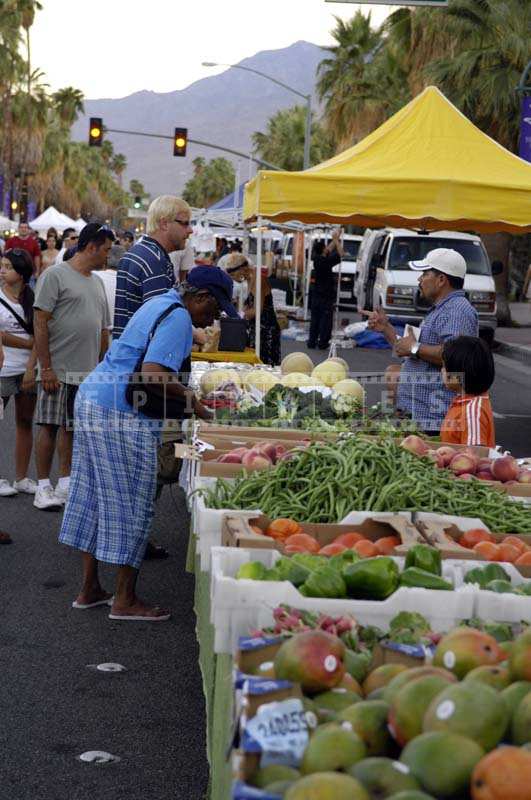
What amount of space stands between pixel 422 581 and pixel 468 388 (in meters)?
2.92

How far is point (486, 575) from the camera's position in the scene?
370 cm

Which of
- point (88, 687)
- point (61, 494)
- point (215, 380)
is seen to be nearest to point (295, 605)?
point (88, 687)

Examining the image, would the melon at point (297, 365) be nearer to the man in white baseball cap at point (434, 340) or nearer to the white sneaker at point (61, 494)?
the man in white baseball cap at point (434, 340)

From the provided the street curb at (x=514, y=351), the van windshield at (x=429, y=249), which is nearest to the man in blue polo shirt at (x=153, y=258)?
the street curb at (x=514, y=351)

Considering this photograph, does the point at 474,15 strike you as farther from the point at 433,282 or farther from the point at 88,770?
the point at 88,770

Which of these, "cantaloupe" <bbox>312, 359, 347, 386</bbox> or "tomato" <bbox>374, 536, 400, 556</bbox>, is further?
"cantaloupe" <bbox>312, 359, 347, 386</bbox>

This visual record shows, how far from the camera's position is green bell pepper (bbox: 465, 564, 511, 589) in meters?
3.69

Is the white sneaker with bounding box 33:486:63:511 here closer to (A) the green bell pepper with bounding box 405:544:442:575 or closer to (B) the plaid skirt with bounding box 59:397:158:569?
(B) the plaid skirt with bounding box 59:397:158:569

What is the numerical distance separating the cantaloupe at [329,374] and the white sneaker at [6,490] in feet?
8.67

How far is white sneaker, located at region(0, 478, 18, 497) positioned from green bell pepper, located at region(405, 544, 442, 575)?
572 centimetres

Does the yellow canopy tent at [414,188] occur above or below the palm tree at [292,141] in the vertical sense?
below

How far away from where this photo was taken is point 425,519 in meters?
4.56

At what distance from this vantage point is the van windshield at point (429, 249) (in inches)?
923

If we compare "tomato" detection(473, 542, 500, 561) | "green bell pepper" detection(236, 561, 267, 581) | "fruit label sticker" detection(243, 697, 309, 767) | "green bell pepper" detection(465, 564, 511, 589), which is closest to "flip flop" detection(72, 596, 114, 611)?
"tomato" detection(473, 542, 500, 561)
